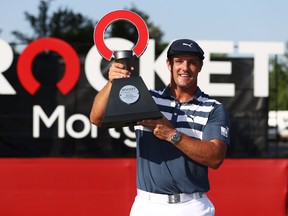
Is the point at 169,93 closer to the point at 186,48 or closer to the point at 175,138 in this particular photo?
the point at 186,48

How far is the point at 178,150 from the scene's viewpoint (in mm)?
3566

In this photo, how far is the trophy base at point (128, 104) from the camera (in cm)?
331

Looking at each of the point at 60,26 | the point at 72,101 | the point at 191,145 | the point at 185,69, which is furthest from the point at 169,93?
the point at 60,26

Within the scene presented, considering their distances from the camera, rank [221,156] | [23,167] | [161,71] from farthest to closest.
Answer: [161,71]
[23,167]
[221,156]

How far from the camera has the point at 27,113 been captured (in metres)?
9.58

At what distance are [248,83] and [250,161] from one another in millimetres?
2146

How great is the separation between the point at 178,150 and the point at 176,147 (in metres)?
0.09

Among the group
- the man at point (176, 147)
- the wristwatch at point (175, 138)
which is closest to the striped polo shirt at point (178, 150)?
the man at point (176, 147)

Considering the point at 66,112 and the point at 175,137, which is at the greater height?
the point at 175,137

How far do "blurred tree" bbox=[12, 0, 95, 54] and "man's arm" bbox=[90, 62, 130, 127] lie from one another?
54.8ft

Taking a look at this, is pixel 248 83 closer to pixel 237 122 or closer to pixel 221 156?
pixel 237 122

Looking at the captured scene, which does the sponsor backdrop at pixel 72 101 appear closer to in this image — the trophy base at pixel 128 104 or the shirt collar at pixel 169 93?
the shirt collar at pixel 169 93

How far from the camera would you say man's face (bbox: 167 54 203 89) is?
357cm

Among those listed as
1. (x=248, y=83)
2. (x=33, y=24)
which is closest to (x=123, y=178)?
(x=248, y=83)
